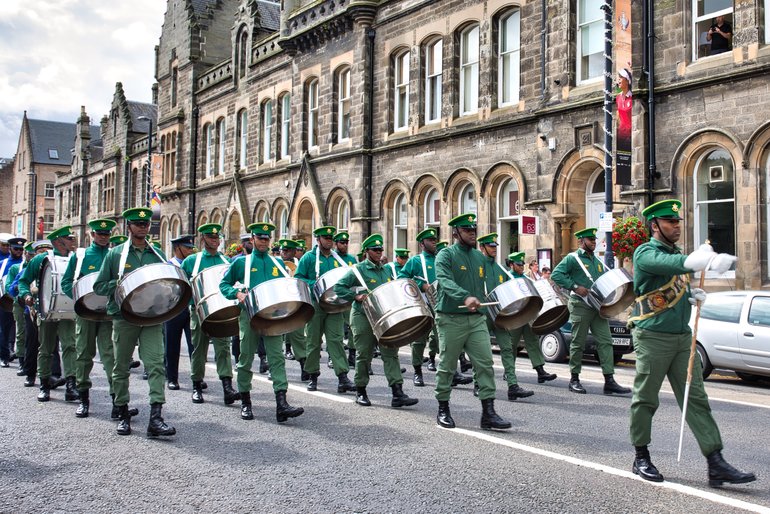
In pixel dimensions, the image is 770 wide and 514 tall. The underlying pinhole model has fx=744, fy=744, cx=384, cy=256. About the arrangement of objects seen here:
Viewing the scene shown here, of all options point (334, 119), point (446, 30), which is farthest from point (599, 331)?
point (334, 119)

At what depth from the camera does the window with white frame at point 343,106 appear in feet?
88.3

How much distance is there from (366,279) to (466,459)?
134 inches

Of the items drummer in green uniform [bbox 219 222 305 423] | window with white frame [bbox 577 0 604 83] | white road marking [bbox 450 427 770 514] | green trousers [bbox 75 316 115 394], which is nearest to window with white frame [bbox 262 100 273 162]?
window with white frame [bbox 577 0 604 83]

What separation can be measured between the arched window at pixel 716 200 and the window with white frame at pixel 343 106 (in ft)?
45.5

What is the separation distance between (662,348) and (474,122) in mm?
16136

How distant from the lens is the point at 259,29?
3328 cm

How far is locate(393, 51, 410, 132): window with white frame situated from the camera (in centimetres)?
2417

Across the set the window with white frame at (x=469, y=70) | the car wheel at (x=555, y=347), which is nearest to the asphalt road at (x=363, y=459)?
the car wheel at (x=555, y=347)

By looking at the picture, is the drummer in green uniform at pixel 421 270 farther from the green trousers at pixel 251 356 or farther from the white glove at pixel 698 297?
the white glove at pixel 698 297

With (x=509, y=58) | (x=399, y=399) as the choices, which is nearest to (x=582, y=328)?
(x=399, y=399)

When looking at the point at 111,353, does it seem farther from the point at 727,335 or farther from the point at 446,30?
the point at 446,30

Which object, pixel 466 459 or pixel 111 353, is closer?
pixel 466 459

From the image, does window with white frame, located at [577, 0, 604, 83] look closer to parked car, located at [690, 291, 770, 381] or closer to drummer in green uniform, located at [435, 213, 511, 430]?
parked car, located at [690, 291, 770, 381]

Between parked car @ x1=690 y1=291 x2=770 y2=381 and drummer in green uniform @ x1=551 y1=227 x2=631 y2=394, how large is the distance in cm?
265
